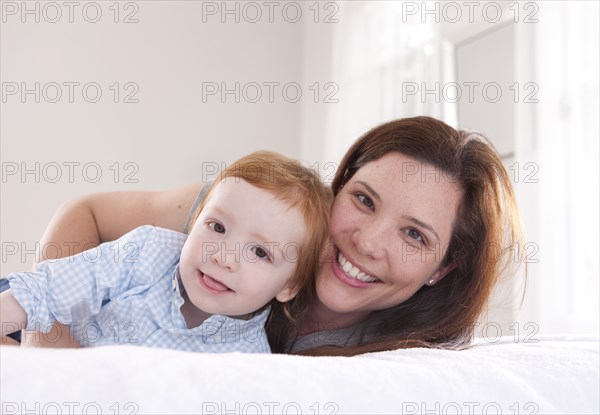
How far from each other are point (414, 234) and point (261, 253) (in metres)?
0.38

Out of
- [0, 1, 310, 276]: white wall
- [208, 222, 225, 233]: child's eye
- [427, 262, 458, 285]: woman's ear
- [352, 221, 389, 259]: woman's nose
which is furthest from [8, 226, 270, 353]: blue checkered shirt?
[0, 1, 310, 276]: white wall

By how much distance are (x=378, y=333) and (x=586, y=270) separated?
3.74 feet

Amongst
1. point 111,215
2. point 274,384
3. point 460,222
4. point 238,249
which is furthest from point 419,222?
point 274,384

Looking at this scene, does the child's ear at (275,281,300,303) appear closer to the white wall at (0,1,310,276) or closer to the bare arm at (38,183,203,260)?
the bare arm at (38,183,203,260)

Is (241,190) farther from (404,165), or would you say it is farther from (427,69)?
(427,69)

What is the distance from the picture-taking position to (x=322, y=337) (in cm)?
149

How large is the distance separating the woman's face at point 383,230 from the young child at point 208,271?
103mm

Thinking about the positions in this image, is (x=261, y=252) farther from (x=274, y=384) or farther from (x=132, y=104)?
(x=132, y=104)

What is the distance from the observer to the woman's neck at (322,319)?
1508 mm

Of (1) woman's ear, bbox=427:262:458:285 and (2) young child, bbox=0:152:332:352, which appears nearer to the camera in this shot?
(2) young child, bbox=0:152:332:352

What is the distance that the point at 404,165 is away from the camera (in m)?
1.48

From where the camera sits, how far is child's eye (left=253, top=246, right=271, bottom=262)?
3.95 ft

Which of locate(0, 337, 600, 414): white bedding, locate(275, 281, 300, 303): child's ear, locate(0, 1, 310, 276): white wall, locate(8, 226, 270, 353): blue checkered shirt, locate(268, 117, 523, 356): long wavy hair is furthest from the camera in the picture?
locate(0, 1, 310, 276): white wall

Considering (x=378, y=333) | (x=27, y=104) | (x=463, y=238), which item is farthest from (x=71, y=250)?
(x=27, y=104)
